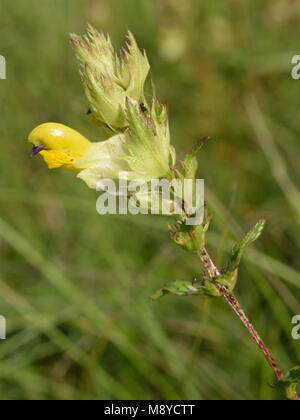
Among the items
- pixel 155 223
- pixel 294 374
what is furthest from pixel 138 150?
pixel 155 223

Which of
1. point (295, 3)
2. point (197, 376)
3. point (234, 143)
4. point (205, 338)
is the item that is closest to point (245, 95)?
point (234, 143)

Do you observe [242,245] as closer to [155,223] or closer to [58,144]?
[58,144]

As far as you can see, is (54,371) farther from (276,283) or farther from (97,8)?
(97,8)

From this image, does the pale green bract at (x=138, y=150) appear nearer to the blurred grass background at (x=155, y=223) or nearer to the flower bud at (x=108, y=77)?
the flower bud at (x=108, y=77)

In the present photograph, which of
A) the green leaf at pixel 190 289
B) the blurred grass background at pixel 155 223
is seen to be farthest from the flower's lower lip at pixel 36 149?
the blurred grass background at pixel 155 223

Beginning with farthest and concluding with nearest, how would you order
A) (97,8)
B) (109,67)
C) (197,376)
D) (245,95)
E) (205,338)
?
1. (97,8)
2. (245,95)
3. (205,338)
4. (197,376)
5. (109,67)

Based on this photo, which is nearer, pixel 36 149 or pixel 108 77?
pixel 108 77

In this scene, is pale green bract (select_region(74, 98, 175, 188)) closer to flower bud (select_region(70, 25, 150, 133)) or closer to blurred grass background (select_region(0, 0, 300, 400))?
flower bud (select_region(70, 25, 150, 133))
